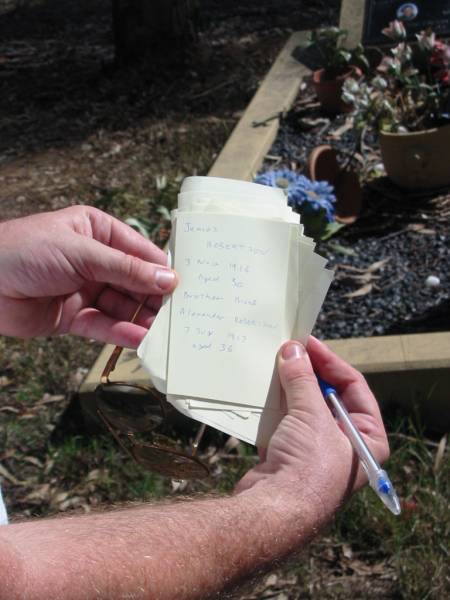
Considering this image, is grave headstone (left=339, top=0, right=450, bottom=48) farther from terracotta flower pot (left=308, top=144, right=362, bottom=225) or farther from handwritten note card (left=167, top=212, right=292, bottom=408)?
handwritten note card (left=167, top=212, right=292, bottom=408)

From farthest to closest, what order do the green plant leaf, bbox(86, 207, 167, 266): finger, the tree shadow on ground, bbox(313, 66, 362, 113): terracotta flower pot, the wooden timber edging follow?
the tree shadow on ground → bbox(313, 66, 362, 113): terracotta flower pot → the green plant leaf → the wooden timber edging → bbox(86, 207, 167, 266): finger

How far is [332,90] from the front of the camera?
4359 millimetres

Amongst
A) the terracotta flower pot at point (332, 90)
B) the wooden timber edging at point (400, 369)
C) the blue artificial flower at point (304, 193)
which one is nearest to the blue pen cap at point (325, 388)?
the wooden timber edging at point (400, 369)

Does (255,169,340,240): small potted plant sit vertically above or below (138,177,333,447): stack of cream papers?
below

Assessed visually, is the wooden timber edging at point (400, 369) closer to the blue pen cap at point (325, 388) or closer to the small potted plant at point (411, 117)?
the blue pen cap at point (325, 388)

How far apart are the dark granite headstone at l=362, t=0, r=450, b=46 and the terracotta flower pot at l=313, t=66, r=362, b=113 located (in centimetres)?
50

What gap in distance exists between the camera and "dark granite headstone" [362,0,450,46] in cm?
457

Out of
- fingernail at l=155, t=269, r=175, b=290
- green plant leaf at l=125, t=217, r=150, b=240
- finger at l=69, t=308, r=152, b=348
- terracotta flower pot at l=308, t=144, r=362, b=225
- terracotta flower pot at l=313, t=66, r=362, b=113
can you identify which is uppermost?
fingernail at l=155, t=269, r=175, b=290

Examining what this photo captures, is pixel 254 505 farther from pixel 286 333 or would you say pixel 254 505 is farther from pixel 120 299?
pixel 120 299

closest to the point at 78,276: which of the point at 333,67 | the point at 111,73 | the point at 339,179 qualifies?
the point at 339,179

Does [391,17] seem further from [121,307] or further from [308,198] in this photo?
[121,307]

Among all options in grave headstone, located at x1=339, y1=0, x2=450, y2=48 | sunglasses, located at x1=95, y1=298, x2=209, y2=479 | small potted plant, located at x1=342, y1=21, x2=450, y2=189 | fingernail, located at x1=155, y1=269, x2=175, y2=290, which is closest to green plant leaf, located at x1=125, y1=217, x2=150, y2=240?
small potted plant, located at x1=342, y1=21, x2=450, y2=189

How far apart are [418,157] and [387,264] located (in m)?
0.61

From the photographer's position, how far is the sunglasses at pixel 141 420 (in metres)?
1.61
